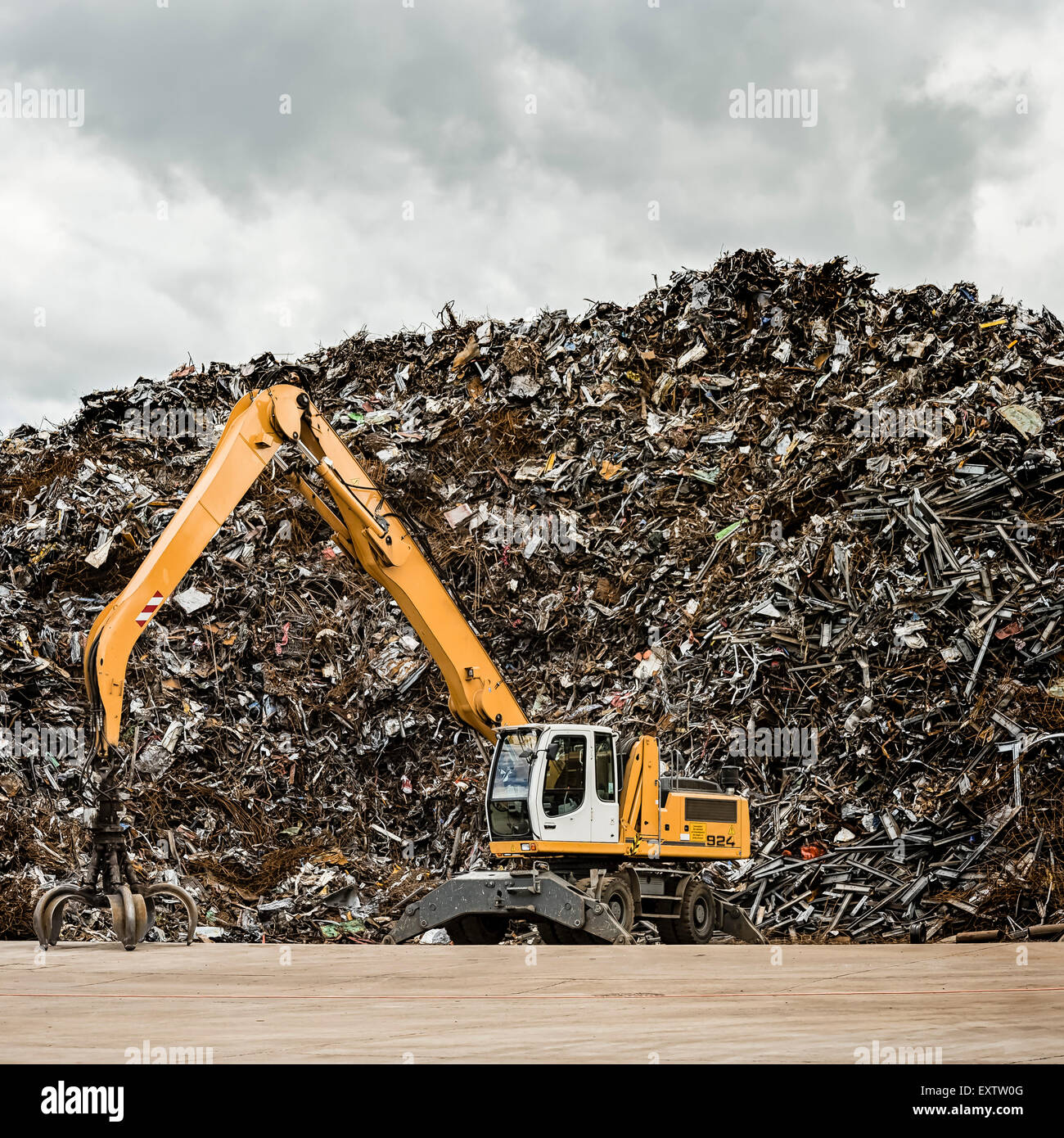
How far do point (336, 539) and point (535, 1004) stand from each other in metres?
6.02

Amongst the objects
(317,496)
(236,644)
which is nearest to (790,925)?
(317,496)

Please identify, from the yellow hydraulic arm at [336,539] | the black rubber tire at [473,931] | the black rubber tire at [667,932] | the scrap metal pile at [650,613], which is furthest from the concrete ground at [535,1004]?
the scrap metal pile at [650,613]

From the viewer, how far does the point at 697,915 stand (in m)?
12.5

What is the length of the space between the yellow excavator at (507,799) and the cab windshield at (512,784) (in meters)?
0.01

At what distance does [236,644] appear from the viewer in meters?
16.8

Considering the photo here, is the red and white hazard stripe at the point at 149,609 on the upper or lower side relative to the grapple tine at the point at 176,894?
upper

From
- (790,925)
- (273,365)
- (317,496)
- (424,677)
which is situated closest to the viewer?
(317,496)

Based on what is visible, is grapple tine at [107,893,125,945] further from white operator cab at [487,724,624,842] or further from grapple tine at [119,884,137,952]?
white operator cab at [487,724,624,842]

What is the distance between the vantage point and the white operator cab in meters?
11.5

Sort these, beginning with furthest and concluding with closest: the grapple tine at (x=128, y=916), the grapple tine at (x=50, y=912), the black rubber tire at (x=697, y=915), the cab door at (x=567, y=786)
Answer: the black rubber tire at (x=697, y=915) < the cab door at (x=567, y=786) < the grapple tine at (x=50, y=912) < the grapple tine at (x=128, y=916)

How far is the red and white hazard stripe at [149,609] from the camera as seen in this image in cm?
902

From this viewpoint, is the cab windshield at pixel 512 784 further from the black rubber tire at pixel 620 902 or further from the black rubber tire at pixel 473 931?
the black rubber tire at pixel 620 902
